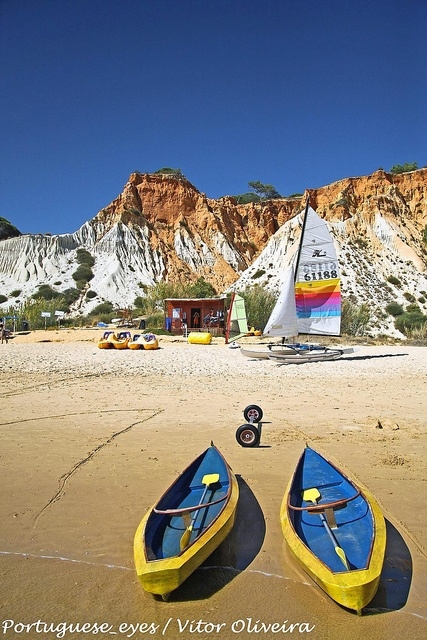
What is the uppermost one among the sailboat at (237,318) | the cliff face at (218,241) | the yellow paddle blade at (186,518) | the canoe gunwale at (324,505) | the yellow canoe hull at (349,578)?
the cliff face at (218,241)

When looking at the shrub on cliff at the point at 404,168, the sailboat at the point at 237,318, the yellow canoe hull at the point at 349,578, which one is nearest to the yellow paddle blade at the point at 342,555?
the yellow canoe hull at the point at 349,578

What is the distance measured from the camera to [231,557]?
3.90 metres

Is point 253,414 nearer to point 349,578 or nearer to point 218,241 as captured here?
point 349,578

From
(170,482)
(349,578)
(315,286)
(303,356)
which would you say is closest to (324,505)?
(349,578)

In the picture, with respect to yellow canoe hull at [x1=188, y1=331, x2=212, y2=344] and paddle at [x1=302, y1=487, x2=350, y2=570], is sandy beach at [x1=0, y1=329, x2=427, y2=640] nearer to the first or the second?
paddle at [x1=302, y1=487, x2=350, y2=570]

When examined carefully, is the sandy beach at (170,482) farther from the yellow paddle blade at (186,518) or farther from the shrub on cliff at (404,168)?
the shrub on cliff at (404,168)

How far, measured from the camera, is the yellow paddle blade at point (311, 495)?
4.34 meters

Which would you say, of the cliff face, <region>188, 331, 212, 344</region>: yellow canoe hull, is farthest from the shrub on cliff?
<region>188, 331, 212, 344</region>: yellow canoe hull

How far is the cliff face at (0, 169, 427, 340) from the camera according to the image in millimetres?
49312

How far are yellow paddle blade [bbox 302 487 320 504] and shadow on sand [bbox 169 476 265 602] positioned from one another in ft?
1.63

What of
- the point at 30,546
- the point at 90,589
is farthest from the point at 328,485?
the point at 30,546

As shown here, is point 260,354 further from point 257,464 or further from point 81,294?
point 81,294

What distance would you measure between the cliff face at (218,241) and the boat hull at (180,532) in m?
40.5

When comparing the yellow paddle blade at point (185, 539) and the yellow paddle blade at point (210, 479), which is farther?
the yellow paddle blade at point (210, 479)
